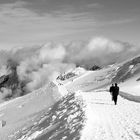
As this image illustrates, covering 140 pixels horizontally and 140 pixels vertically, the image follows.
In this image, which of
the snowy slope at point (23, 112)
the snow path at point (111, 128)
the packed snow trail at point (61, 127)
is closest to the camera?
the snow path at point (111, 128)

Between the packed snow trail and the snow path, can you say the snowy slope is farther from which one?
the snow path

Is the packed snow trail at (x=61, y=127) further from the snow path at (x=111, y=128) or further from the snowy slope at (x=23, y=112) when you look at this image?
the snowy slope at (x=23, y=112)

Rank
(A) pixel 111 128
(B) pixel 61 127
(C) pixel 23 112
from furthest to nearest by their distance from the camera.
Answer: (C) pixel 23 112 → (B) pixel 61 127 → (A) pixel 111 128

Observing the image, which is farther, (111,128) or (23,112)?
(23,112)

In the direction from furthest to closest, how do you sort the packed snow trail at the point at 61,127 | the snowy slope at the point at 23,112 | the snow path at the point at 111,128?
the snowy slope at the point at 23,112, the packed snow trail at the point at 61,127, the snow path at the point at 111,128

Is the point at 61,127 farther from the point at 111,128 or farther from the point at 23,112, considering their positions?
the point at 23,112

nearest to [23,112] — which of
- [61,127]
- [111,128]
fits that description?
[61,127]

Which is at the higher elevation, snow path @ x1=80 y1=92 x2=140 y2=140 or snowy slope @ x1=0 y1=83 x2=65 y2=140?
snow path @ x1=80 y1=92 x2=140 y2=140

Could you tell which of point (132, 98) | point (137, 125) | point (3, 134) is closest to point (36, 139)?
point (137, 125)

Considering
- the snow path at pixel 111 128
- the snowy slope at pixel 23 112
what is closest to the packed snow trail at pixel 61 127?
the snow path at pixel 111 128

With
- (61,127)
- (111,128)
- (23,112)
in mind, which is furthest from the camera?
(23,112)

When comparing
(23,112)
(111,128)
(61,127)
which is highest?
(111,128)

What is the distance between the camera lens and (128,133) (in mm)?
15133

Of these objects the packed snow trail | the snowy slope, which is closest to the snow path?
the packed snow trail
